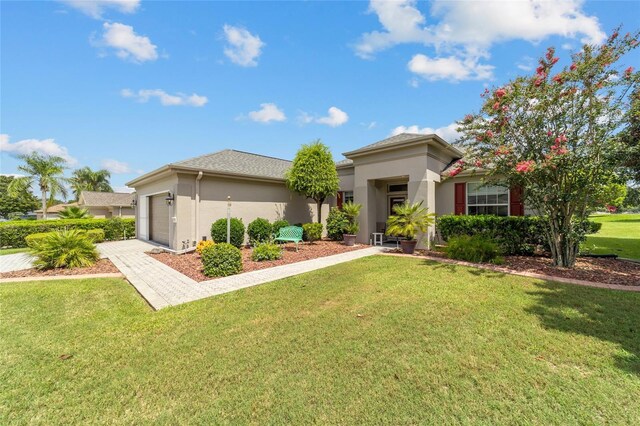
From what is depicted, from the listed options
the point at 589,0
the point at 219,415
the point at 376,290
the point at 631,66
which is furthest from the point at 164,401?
the point at 589,0

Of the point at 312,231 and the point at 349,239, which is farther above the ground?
the point at 312,231

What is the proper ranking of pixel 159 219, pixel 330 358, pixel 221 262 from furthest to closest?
1. pixel 159 219
2. pixel 221 262
3. pixel 330 358

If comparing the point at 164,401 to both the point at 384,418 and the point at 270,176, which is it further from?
the point at 270,176

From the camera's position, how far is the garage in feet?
44.5


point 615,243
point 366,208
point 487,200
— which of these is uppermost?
point 487,200

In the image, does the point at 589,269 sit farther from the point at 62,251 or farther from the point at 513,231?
the point at 62,251

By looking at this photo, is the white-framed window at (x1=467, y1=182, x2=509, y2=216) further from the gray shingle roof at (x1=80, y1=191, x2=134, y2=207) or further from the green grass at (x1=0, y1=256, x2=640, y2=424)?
the gray shingle roof at (x1=80, y1=191, x2=134, y2=207)

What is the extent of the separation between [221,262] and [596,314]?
8193mm

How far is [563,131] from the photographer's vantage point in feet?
24.0

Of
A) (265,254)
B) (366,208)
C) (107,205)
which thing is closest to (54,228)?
(265,254)

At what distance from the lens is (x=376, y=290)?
591 cm

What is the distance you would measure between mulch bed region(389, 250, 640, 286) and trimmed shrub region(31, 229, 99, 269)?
1273 centimetres

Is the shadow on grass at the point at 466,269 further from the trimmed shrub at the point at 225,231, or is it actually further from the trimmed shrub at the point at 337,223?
the trimmed shrub at the point at 225,231

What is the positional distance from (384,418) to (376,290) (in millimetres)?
3616
